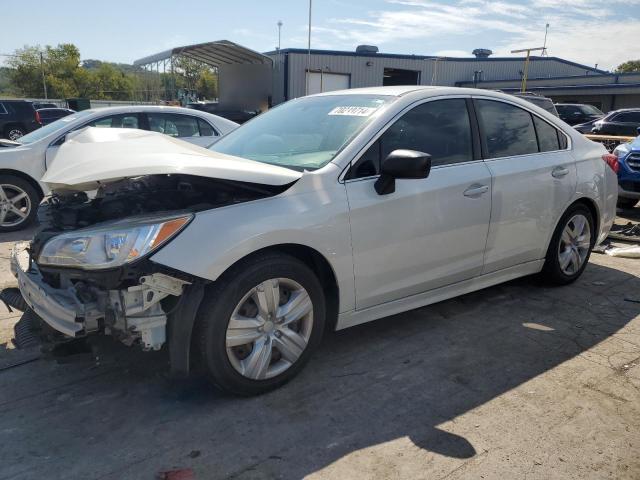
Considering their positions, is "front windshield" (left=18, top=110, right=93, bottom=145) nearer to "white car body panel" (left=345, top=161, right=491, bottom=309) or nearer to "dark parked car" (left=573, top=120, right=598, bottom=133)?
"white car body panel" (left=345, top=161, right=491, bottom=309)

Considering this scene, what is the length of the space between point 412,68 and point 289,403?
34515 millimetres

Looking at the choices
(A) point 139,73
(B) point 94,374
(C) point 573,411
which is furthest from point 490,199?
(A) point 139,73

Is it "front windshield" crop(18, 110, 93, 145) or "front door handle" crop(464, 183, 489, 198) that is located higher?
"front windshield" crop(18, 110, 93, 145)

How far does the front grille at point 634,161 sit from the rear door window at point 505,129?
15.4ft

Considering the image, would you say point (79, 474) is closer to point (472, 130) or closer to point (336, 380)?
point (336, 380)

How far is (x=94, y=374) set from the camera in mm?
3250

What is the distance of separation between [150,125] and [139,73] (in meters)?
25.0

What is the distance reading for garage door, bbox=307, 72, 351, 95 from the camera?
30.7m

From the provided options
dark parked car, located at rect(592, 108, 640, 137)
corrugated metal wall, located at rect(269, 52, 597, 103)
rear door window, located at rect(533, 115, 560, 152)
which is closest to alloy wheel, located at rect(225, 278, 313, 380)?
rear door window, located at rect(533, 115, 560, 152)

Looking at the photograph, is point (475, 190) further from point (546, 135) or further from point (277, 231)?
point (277, 231)

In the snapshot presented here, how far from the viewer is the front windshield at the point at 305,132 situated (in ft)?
11.0

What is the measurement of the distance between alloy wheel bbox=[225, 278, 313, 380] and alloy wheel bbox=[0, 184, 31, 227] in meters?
5.39

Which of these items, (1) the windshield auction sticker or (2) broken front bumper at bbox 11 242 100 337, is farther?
(1) the windshield auction sticker

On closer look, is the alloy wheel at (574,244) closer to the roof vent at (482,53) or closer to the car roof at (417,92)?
the car roof at (417,92)
